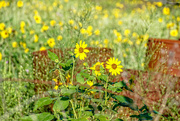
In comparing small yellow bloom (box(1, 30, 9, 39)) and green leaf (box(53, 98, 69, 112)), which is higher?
small yellow bloom (box(1, 30, 9, 39))

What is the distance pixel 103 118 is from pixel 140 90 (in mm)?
827

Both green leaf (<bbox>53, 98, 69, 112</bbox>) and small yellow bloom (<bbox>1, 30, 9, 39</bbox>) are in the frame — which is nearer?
green leaf (<bbox>53, 98, 69, 112</bbox>)

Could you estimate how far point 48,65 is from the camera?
1998 millimetres

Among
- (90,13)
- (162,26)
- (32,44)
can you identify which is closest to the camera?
(90,13)

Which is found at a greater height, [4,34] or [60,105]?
[4,34]

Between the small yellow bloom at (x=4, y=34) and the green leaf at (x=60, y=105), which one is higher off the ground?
the small yellow bloom at (x=4, y=34)

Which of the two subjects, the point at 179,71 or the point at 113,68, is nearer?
the point at 113,68

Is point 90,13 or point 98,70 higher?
point 90,13

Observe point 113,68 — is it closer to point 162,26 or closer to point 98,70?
point 98,70

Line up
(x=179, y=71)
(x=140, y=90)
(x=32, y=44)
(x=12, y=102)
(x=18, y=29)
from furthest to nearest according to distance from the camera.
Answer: (x=18, y=29)
(x=32, y=44)
(x=179, y=71)
(x=12, y=102)
(x=140, y=90)

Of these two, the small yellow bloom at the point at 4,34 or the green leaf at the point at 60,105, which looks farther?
the small yellow bloom at the point at 4,34

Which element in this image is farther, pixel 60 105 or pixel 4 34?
pixel 4 34

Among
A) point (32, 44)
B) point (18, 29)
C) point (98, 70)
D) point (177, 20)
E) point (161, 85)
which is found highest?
point (177, 20)

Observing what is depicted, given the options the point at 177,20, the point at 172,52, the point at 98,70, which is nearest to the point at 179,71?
the point at 172,52
